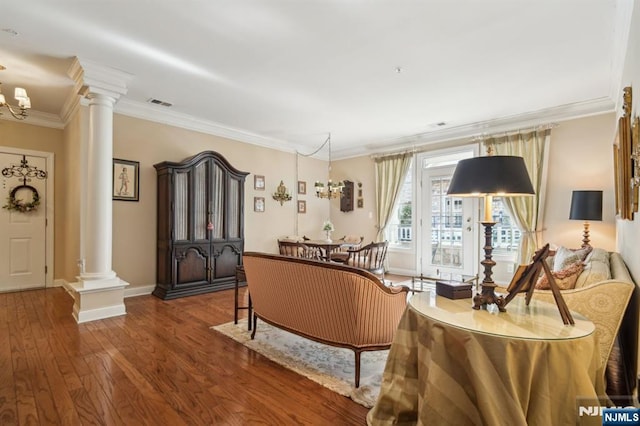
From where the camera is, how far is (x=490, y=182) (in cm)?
164

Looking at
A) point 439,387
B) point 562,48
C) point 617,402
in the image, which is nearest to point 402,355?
point 439,387

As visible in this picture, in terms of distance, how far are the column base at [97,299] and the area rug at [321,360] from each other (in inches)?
54.3

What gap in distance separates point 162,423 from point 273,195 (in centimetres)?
510

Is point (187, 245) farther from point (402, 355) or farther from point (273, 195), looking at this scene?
point (402, 355)

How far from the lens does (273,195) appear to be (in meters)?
6.70

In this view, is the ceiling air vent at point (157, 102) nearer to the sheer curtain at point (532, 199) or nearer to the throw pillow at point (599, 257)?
the throw pillow at point (599, 257)

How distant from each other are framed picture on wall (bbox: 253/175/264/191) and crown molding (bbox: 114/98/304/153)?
2.22ft

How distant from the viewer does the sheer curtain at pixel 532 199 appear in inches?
192

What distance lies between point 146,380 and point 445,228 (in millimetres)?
5328

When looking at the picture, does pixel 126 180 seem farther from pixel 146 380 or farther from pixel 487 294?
pixel 487 294

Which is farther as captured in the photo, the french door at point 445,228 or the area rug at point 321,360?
the french door at point 445,228

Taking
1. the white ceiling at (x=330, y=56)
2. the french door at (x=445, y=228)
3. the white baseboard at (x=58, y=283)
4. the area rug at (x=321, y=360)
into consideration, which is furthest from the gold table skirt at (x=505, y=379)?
the white baseboard at (x=58, y=283)

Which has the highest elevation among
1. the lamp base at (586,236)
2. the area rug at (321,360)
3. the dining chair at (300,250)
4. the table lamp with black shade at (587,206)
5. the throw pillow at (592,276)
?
the table lamp with black shade at (587,206)

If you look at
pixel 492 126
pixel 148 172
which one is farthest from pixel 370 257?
pixel 148 172
